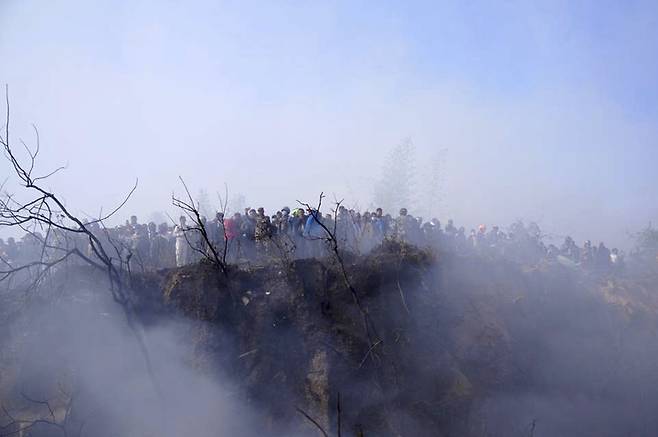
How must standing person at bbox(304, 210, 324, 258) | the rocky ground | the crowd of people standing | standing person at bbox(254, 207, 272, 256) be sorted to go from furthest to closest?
standing person at bbox(304, 210, 324, 258) < the crowd of people standing < standing person at bbox(254, 207, 272, 256) < the rocky ground

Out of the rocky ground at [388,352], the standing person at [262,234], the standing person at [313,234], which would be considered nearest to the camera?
the rocky ground at [388,352]

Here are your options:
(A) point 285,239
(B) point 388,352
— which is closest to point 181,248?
(A) point 285,239

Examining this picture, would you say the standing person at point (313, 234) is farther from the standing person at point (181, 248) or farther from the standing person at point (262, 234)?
the standing person at point (181, 248)

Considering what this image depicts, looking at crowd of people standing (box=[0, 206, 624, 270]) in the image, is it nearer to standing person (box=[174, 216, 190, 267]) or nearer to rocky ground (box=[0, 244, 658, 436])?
standing person (box=[174, 216, 190, 267])

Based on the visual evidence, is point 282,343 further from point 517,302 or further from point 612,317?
point 612,317

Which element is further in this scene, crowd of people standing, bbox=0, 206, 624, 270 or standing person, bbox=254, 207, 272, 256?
crowd of people standing, bbox=0, 206, 624, 270

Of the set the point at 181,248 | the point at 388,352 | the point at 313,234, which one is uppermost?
the point at 313,234

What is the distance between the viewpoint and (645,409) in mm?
9625

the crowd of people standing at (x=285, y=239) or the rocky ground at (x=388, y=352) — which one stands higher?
the crowd of people standing at (x=285, y=239)

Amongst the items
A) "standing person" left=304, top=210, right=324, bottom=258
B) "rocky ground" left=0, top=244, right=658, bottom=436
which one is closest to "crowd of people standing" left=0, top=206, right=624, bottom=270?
"standing person" left=304, top=210, right=324, bottom=258

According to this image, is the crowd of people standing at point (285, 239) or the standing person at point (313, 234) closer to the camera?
the crowd of people standing at point (285, 239)

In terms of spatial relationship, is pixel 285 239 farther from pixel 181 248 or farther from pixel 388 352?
pixel 388 352

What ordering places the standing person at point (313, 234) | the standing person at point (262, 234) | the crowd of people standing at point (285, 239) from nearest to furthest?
the standing person at point (262, 234)
the crowd of people standing at point (285, 239)
the standing person at point (313, 234)

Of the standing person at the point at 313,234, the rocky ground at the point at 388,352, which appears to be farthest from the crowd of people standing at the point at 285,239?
the rocky ground at the point at 388,352
